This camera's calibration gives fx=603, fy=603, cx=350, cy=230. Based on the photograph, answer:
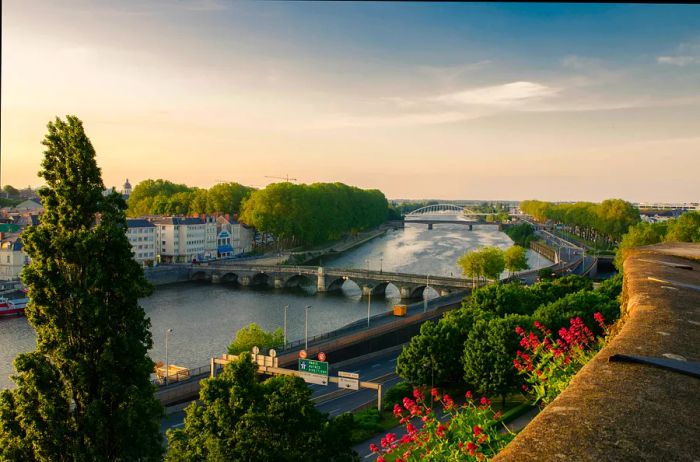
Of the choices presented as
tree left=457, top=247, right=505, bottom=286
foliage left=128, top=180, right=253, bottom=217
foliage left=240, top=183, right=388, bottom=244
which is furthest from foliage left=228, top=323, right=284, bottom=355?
foliage left=128, top=180, right=253, bottom=217

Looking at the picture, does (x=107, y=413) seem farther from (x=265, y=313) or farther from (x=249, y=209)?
(x=249, y=209)

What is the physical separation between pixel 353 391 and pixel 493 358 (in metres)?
6.93

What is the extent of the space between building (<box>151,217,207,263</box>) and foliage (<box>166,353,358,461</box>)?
214ft

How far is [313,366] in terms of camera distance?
24.3m

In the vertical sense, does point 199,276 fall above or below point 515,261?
below

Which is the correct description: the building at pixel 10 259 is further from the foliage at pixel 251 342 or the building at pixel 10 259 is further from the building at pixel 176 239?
the foliage at pixel 251 342

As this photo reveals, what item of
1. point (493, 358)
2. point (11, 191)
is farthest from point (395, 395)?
point (11, 191)

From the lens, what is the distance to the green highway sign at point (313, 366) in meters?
24.1

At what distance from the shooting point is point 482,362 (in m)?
24.5

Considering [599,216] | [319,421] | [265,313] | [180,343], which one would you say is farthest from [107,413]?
[599,216]

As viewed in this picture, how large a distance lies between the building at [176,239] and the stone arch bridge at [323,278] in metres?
11.4

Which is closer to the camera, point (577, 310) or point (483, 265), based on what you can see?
point (577, 310)

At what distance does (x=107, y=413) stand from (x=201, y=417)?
16.6 feet

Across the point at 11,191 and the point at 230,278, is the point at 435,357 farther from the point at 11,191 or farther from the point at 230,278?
the point at 11,191
